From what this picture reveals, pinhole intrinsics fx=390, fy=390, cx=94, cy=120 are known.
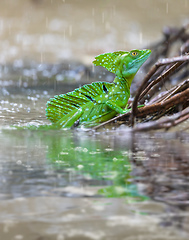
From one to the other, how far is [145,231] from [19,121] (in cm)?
149

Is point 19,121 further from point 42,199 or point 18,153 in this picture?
point 42,199

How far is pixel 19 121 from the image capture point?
7.42 ft

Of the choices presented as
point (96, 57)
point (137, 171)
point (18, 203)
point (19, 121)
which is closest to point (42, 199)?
point (18, 203)

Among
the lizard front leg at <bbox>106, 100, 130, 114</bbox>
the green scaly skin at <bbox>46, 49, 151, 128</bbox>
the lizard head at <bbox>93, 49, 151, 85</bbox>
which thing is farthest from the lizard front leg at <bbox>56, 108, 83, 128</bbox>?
the lizard head at <bbox>93, 49, 151, 85</bbox>

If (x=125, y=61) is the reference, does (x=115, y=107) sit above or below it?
below

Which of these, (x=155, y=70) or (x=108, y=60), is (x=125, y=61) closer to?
(x=108, y=60)

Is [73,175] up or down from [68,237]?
up

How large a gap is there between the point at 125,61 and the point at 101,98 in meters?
0.21

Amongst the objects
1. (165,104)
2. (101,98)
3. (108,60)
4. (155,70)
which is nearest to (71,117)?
(101,98)

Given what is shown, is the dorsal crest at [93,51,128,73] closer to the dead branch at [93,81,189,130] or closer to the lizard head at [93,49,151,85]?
the lizard head at [93,49,151,85]

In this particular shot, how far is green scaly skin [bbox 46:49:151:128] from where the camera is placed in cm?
184

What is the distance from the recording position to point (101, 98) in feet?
6.25

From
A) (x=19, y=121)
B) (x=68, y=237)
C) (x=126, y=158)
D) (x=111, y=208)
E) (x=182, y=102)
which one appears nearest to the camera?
(x=68, y=237)

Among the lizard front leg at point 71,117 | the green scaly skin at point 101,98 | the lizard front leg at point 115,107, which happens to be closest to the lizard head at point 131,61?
the green scaly skin at point 101,98
